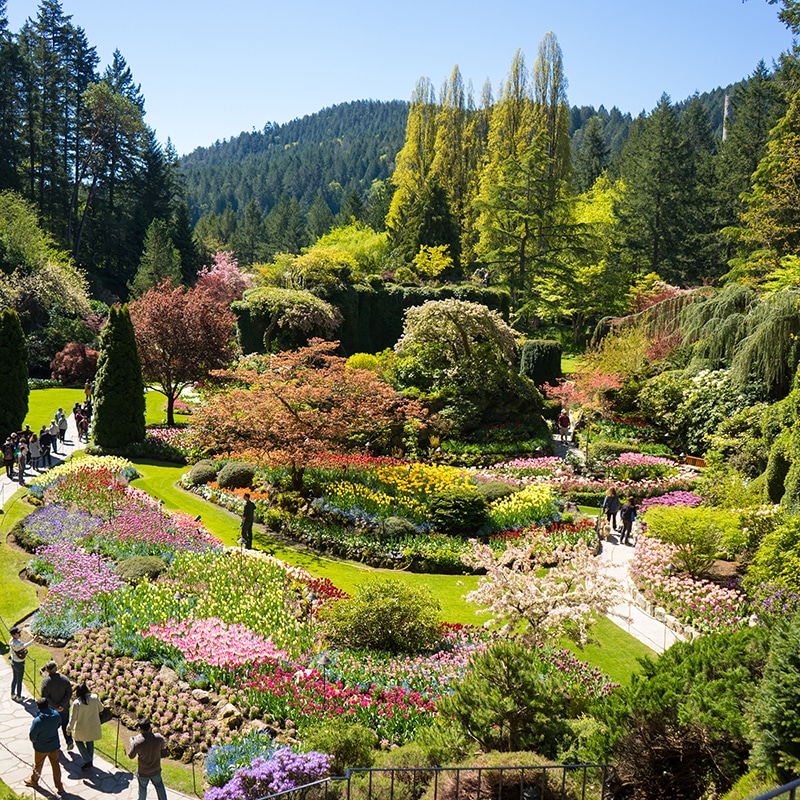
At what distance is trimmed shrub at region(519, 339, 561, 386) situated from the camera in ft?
95.8

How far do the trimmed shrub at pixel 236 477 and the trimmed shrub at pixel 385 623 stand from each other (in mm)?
8703

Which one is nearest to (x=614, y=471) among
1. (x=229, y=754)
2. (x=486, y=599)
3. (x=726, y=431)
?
(x=726, y=431)

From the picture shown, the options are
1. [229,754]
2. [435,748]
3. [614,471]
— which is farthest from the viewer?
[614,471]

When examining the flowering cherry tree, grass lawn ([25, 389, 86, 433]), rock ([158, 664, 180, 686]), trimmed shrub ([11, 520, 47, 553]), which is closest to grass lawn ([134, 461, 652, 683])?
the flowering cherry tree

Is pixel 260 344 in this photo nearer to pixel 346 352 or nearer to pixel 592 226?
pixel 346 352

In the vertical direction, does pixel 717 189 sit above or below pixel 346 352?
above

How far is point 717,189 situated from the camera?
46219 millimetres

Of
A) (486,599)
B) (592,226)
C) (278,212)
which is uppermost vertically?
(278,212)

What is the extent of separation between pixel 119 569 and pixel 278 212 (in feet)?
267

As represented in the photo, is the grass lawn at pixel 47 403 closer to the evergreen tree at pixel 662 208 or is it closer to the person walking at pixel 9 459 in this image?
the person walking at pixel 9 459

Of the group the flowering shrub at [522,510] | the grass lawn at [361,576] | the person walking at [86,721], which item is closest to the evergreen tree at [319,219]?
the grass lawn at [361,576]

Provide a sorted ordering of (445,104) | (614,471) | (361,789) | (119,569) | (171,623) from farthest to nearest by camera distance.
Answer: (445,104), (614,471), (119,569), (171,623), (361,789)

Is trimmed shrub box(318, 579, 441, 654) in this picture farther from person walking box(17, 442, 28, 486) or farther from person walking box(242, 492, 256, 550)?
person walking box(17, 442, 28, 486)

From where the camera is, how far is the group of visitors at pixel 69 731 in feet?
24.0
